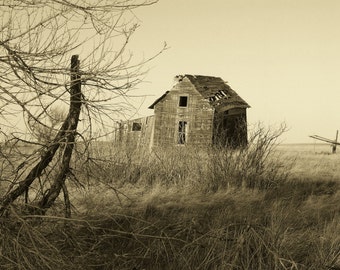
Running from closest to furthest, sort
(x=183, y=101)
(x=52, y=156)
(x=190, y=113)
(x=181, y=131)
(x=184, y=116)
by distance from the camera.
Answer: (x=52, y=156), (x=190, y=113), (x=184, y=116), (x=181, y=131), (x=183, y=101)

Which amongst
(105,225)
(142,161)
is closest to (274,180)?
(142,161)

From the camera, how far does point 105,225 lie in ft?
21.9

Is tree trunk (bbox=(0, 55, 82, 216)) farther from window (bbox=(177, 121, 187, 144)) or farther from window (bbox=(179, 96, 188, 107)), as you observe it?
window (bbox=(179, 96, 188, 107))

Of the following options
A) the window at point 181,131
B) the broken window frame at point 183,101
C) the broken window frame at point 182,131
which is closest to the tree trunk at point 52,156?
the broken window frame at point 182,131

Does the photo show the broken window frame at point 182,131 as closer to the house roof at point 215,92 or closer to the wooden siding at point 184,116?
the wooden siding at point 184,116

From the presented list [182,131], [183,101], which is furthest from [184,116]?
[183,101]

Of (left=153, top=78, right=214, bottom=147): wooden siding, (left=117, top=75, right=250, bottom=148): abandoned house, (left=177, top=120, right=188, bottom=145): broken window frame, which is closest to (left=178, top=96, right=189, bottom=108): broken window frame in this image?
(left=117, top=75, right=250, bottom=148): abandoned house

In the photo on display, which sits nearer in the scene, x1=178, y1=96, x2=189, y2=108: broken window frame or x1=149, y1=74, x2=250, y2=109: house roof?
x1=149, y1=74, x2=250, y2=109: house roof

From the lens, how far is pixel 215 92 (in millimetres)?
26359

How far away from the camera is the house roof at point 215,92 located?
2578 centimetres

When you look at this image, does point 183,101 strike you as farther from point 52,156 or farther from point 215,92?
point 52,156

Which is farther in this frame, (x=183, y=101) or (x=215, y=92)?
(x=183, y=101)

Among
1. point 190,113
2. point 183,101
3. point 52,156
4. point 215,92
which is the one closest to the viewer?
point 52,156

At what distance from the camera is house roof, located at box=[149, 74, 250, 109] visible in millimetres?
25781
